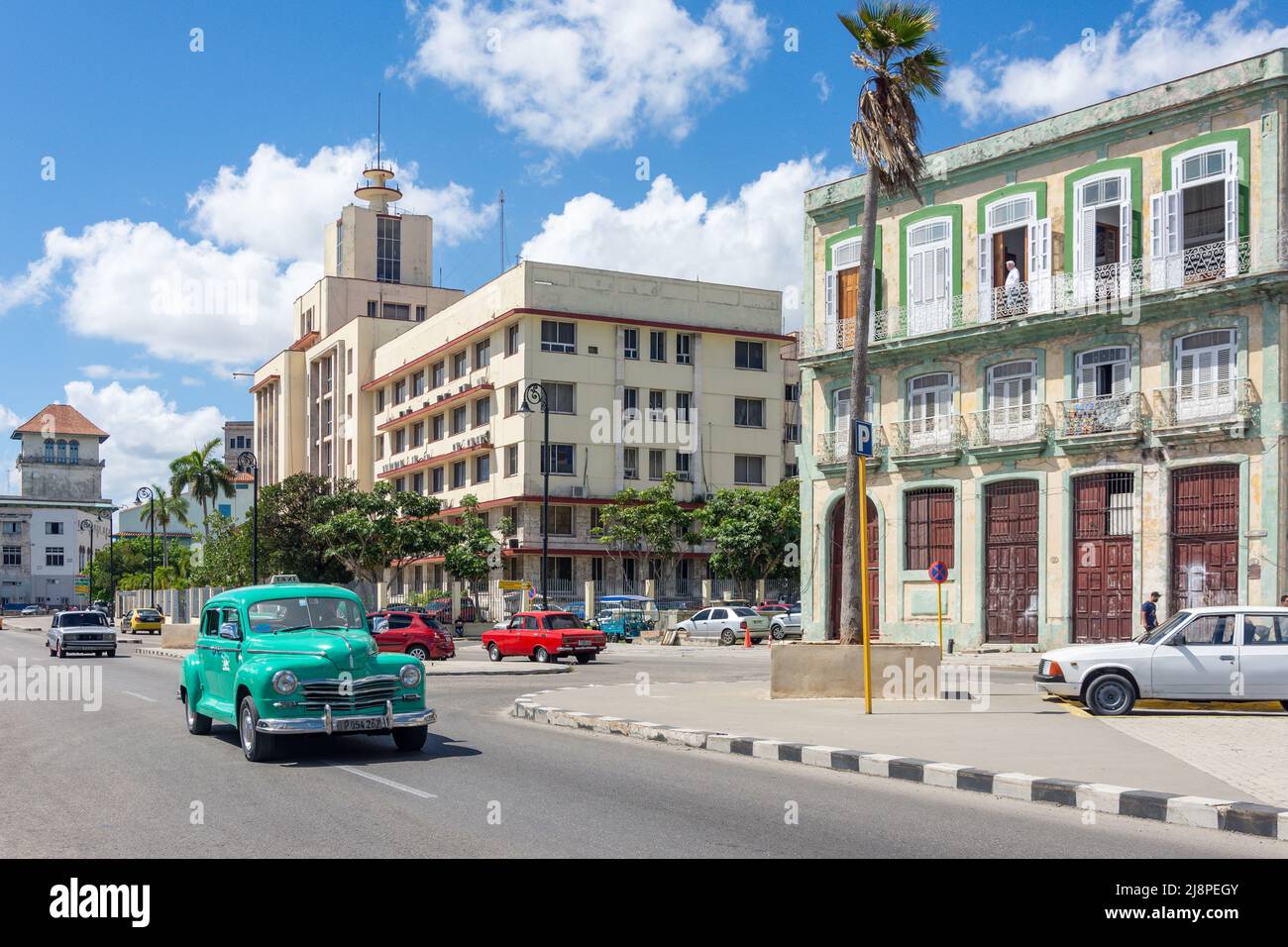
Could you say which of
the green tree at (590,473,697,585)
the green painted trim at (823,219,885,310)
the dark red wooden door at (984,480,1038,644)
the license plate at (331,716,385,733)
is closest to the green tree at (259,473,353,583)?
the green tree at (590,473,697,585)

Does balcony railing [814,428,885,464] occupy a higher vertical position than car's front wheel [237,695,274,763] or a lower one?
higher

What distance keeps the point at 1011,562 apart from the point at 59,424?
5743 inches

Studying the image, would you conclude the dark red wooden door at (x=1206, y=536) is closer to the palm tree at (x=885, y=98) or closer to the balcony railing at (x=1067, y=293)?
the balcony railing at (x=1067, y=293)

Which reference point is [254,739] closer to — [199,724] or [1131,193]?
[199,724]

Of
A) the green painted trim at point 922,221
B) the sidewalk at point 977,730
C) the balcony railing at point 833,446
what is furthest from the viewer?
the balcony railing at point 833,446

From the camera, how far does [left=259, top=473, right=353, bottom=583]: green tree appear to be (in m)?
69.4

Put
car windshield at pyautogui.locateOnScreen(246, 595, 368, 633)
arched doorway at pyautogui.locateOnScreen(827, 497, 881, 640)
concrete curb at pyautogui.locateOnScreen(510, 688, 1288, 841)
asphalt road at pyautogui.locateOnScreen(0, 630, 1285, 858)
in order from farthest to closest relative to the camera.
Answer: arched doorway at pyautogui.locateOnScreen(827, 497, 881, 640)
car windshield at pyautogui.locateOnScreen(246, 595, 368, 633)
concrete curb at pyautogui.locateOnScreen(510, 688, 1288, 841)
asphalt road at pyautogui.locateOnScreen(0, 630, 1285, 858)

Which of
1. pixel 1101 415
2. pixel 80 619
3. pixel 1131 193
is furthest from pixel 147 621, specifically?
pixel 1131 193

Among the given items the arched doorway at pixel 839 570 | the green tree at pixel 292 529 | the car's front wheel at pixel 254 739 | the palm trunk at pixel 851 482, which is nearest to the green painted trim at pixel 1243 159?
the palm trunk at pixel 851 482

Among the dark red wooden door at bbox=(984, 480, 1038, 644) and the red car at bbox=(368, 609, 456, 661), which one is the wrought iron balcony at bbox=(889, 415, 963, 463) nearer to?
the dark red wooden door at bbox=(984, 480, 1038, 644)

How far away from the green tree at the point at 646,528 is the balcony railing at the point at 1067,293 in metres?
19.3

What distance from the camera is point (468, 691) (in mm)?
25297

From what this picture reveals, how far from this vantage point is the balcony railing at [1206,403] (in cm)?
3028

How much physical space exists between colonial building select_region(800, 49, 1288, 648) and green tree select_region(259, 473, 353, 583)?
37.2 metres
